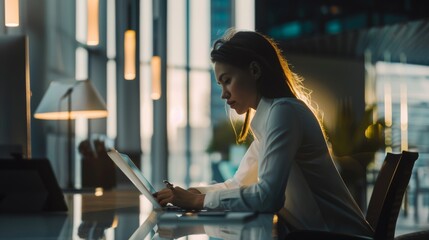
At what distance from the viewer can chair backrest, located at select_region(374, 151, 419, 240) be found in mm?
1580

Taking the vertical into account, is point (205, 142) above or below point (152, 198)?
below

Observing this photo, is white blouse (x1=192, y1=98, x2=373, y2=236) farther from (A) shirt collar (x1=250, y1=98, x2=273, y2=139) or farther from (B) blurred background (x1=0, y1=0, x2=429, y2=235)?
(B) blurred background (x1=0, y1=0, x2=429, y2=235)

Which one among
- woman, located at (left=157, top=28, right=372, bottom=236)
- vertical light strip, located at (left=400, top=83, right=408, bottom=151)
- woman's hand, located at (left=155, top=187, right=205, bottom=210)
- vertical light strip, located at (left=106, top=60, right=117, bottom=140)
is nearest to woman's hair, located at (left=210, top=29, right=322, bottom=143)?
woman, located at (left=157, top=28, right=372, bottom=236)

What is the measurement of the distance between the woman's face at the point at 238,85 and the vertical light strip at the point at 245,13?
9727mm

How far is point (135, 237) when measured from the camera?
1.38m

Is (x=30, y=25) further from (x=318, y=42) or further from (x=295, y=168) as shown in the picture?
(x=318, y=42)

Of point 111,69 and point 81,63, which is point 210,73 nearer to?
point 111,69

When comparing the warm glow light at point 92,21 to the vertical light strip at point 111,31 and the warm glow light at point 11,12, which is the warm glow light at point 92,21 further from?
the vertical light strip at point 111,31

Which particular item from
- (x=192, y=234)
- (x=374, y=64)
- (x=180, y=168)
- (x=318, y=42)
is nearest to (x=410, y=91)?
(x=374, y=64)

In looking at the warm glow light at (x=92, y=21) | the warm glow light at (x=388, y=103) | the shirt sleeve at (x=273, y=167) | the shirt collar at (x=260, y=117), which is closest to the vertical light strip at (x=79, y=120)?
the warm glow light at (x=92, y=21)

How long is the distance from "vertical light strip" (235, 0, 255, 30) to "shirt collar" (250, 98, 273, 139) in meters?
9.73

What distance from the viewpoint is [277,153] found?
1.66 meters

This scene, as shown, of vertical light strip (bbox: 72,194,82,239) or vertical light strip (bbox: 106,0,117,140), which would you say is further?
vertical light strip (bbox: 106,0,117,140)

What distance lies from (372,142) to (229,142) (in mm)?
4231
